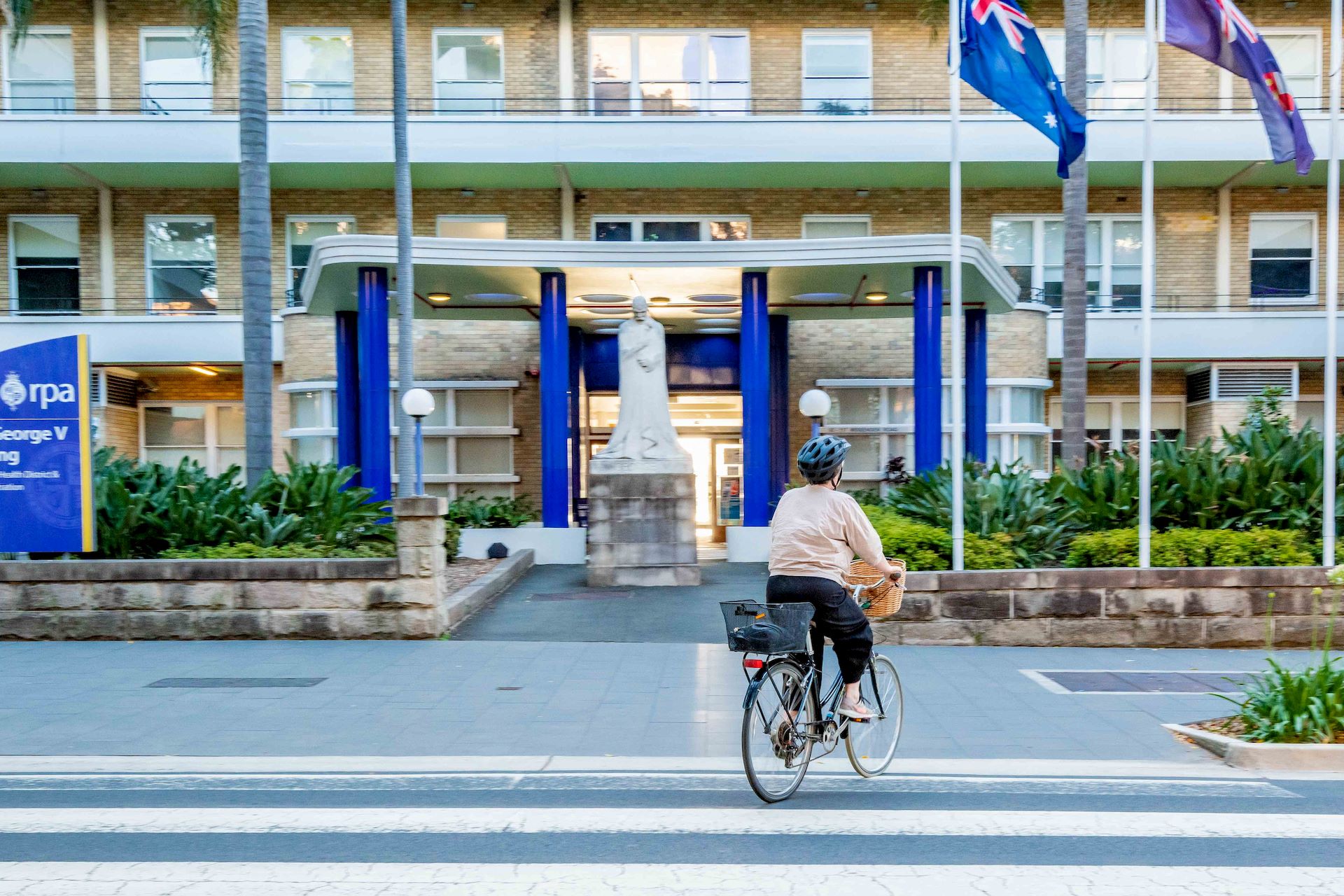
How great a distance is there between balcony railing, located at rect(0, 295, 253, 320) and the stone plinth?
42.5 ft

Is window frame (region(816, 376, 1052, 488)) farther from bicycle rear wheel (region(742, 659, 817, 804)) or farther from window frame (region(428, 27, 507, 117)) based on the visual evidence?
bicycle rear wheel (region(742, 659, 817, 804))

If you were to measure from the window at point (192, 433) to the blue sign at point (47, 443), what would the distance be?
555 inches

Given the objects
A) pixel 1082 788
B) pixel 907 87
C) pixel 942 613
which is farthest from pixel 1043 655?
pixel 907 87

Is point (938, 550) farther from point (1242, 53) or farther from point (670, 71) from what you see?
point (670, 71)

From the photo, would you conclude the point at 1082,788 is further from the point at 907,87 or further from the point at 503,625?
the point at 907,87

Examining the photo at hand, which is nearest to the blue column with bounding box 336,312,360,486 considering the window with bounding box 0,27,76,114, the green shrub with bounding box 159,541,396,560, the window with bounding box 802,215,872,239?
the green shrub with bounding box 159,541,396,560

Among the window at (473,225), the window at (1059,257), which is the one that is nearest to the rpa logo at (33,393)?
the window at (473,225)

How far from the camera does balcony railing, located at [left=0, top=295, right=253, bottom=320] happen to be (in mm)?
22953

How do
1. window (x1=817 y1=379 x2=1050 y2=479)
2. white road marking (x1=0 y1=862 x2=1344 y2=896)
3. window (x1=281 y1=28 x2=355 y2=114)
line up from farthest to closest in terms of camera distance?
window (x1=281 y1=28 x2=355 y2=114) < window (x1=817 y1=379 x2=1050 y2=479) < white road marking (x1=0 y1=862 x2=1344 y2=896)

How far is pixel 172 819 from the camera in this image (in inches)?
192

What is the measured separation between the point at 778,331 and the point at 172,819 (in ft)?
57.6

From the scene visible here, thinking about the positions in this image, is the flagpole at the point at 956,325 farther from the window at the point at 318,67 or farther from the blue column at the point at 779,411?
the window at the point at 318,67

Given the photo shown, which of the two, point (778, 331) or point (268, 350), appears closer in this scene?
point (268, 350)

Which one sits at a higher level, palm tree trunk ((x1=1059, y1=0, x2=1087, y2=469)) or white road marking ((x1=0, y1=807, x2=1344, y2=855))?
palm tree trunk ((x1=1059, y1=0, x2=1087, y2=469))
